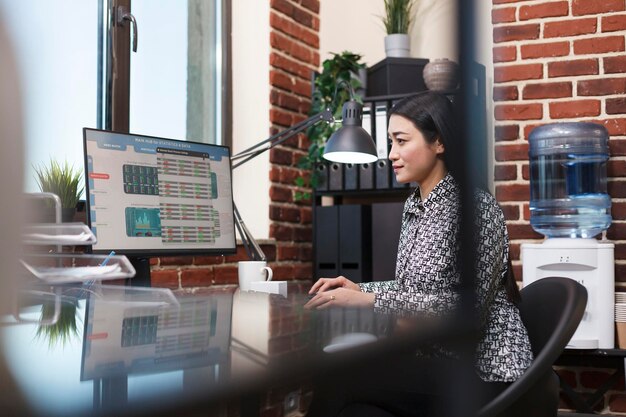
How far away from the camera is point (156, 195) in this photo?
2084 mm

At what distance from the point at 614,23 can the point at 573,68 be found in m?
0.23

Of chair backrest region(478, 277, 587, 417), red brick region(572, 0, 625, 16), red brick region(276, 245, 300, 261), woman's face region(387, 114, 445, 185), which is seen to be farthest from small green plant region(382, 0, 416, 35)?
chair backrest region(478, 277, 587, 417)

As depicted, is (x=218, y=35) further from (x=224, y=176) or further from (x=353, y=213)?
(x=224, y=176)

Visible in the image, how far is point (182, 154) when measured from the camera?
2.18 meters

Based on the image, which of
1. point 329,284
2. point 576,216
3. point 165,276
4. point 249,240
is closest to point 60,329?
point 329,284

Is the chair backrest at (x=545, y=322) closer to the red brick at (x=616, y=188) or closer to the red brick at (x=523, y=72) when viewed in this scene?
the red brick at (x=616, y=188)

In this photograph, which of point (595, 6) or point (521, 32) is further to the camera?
point (521, 32)

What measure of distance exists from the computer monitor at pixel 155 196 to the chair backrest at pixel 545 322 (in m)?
0.93

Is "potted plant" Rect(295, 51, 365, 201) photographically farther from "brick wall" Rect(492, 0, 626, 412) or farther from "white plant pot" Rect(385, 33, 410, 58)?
"brick wall" Rect(492, 0, 626, 412)

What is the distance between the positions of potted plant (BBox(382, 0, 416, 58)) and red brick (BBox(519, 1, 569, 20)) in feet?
1.79

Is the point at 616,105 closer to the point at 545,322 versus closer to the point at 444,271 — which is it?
the point at 545,322

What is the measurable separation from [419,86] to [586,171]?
80 cm

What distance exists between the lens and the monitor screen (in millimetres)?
1954

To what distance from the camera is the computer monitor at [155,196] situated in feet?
6.41
